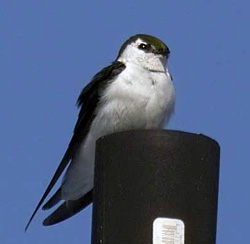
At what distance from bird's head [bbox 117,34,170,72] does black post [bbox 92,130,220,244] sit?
2.32m

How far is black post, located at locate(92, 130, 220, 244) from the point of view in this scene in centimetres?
378

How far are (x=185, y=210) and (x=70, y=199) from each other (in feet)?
7.47

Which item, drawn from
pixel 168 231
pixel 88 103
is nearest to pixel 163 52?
pixel 88 103

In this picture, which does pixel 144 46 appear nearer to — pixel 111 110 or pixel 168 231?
pixel 111 110

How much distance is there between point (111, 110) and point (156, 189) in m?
2.28

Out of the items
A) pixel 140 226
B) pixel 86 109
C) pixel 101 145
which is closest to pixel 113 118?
pixel 86 109

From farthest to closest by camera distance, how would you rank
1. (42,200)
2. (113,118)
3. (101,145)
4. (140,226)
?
1. (113,118)
2. (42,200)
3. (101,145)
4. (140,226)

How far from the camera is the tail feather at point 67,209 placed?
5684mm

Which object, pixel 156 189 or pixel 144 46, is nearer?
pixel 156 189

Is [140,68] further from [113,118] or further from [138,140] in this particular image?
[138,140]

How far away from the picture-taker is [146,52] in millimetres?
6531

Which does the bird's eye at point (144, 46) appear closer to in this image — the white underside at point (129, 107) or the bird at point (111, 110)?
the bird at point (111, 110)

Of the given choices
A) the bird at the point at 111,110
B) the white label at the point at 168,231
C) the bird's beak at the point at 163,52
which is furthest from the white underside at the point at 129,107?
the white label at the point at 168,231

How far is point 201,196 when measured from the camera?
3.91 meters
